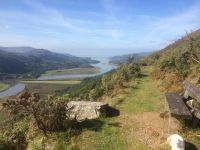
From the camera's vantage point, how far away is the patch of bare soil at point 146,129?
424 inches

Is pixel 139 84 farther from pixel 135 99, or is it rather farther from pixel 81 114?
pixel 81 114

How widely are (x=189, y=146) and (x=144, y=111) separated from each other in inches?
219

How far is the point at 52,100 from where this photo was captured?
12.6m

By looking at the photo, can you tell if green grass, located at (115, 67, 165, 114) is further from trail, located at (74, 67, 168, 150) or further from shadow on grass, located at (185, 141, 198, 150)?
shadow on grass, located at (185, 141, 198, 150)

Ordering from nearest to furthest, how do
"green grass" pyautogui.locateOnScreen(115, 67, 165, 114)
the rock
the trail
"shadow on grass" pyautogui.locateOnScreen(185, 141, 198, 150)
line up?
"shadow on grass" pyautogui.locateOnScreen(185, 141, 198, 150) → the trail → the rock → "green grass" pyautogui.locateOnScreen(115, 67, 165, 114)

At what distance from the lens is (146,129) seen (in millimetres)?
12398

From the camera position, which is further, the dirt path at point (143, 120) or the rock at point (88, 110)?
the rock at point (88, 110)

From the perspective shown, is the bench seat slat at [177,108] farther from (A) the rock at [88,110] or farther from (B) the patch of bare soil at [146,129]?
(A) the rock at [88,110]

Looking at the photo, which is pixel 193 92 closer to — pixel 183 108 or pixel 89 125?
pixel 183 108

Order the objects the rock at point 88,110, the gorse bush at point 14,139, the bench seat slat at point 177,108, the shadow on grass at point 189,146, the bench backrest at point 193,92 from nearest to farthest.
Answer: the shadow on grass at point 189,146
the bench seat slat at point 177,108
the gorse bush at point 14,139
the bench backrest at point 193,92
the rock at point 88,110

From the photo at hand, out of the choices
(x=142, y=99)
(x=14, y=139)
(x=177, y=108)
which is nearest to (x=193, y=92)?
(x=177, y=108)

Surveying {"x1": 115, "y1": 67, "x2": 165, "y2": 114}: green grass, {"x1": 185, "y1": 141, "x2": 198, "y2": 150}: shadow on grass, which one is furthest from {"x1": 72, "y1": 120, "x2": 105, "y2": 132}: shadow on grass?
{"x1": 185, "y1": 141, "x2": 198, "y2": 150}: shadow on grass

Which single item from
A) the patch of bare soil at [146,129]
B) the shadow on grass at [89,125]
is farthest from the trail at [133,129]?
the shadow on grass at [89,125]

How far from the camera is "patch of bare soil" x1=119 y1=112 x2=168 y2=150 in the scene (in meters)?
10.8
